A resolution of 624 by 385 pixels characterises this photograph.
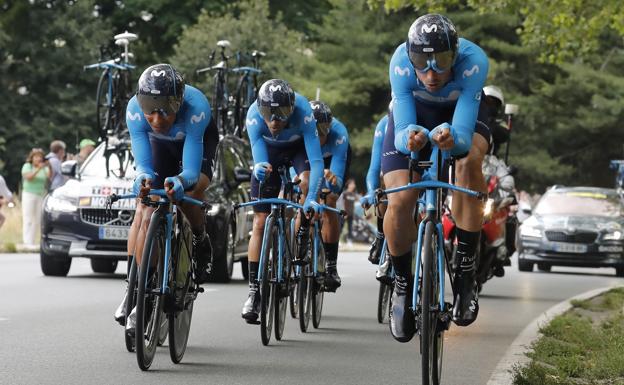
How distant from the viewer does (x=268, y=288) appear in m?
10.9

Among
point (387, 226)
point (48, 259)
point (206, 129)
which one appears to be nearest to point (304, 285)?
point (206, 129)

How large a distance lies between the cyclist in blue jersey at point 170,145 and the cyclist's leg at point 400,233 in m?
1.43

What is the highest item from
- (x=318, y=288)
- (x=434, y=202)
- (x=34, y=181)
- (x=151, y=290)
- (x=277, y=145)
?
(x=277, y=145)

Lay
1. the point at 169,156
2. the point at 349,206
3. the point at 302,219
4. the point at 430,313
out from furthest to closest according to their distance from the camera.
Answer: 1. the point at 349,206
2. the point at 302,219
3. the point at 169,156
4. the point at 430,313

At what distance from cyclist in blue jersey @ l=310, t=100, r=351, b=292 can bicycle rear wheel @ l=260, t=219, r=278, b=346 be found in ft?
6.97

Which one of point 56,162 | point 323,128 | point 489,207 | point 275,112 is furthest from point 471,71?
point 56,162

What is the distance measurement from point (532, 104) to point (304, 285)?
41.8m

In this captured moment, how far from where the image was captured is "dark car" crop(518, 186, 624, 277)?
25406 mm

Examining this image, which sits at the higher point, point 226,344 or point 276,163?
point 276,163

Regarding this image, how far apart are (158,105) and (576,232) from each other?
17135 millimetres

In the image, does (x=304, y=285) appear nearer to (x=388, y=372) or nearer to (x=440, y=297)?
(x=388, y=372)

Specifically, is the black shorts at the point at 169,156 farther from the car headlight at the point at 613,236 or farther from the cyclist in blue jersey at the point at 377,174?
the car headlight at the point at 613,236

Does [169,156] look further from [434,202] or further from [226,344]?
[434,202]

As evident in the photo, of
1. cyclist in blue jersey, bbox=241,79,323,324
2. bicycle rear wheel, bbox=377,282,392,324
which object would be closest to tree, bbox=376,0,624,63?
bicycle rear wheel, bbox=377,282,392,324
